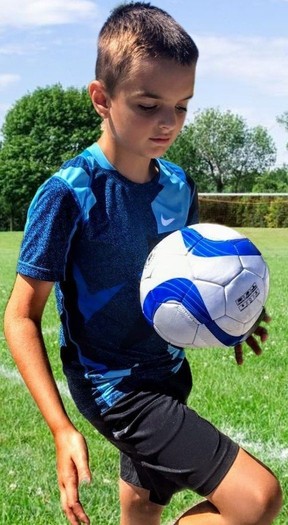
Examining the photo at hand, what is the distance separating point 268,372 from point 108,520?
3333 mm

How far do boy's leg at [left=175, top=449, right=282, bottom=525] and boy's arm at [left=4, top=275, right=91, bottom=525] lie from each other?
1.57 feet

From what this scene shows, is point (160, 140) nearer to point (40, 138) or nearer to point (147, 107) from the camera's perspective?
point (147, 107)

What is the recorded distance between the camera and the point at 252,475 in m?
2.93

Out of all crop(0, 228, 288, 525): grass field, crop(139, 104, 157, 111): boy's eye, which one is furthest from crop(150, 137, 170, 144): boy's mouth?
crop(0, 228, 288, 525): grass field

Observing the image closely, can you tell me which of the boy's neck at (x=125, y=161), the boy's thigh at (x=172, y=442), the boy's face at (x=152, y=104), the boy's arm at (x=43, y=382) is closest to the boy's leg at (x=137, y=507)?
the boy's thigh at (x=172, y=442)

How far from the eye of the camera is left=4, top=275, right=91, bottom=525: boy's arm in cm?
271

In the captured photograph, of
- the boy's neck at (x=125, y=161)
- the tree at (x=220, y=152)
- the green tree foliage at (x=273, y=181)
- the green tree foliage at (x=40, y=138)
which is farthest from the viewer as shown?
the tree at (x=220, y=152)

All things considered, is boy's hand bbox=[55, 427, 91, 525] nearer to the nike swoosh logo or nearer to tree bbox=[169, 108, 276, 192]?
the nike swoosh logo

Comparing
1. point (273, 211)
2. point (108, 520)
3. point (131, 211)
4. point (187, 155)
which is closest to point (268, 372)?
point (108, 520)

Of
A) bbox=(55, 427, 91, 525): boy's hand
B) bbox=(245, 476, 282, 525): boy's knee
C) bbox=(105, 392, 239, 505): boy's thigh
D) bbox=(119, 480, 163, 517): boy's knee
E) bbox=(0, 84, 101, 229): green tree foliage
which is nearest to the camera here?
bbox=(55, 427, 91, 525): boy's hand

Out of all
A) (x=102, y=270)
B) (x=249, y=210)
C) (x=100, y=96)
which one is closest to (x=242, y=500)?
(x=102, y=270)

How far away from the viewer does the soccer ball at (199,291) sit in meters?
3.24

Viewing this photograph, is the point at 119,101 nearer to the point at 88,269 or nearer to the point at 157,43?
the point at 157,43

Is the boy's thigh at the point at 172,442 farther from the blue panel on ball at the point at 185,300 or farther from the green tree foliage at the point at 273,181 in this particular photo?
the green tree foliage at the point at 273,181
